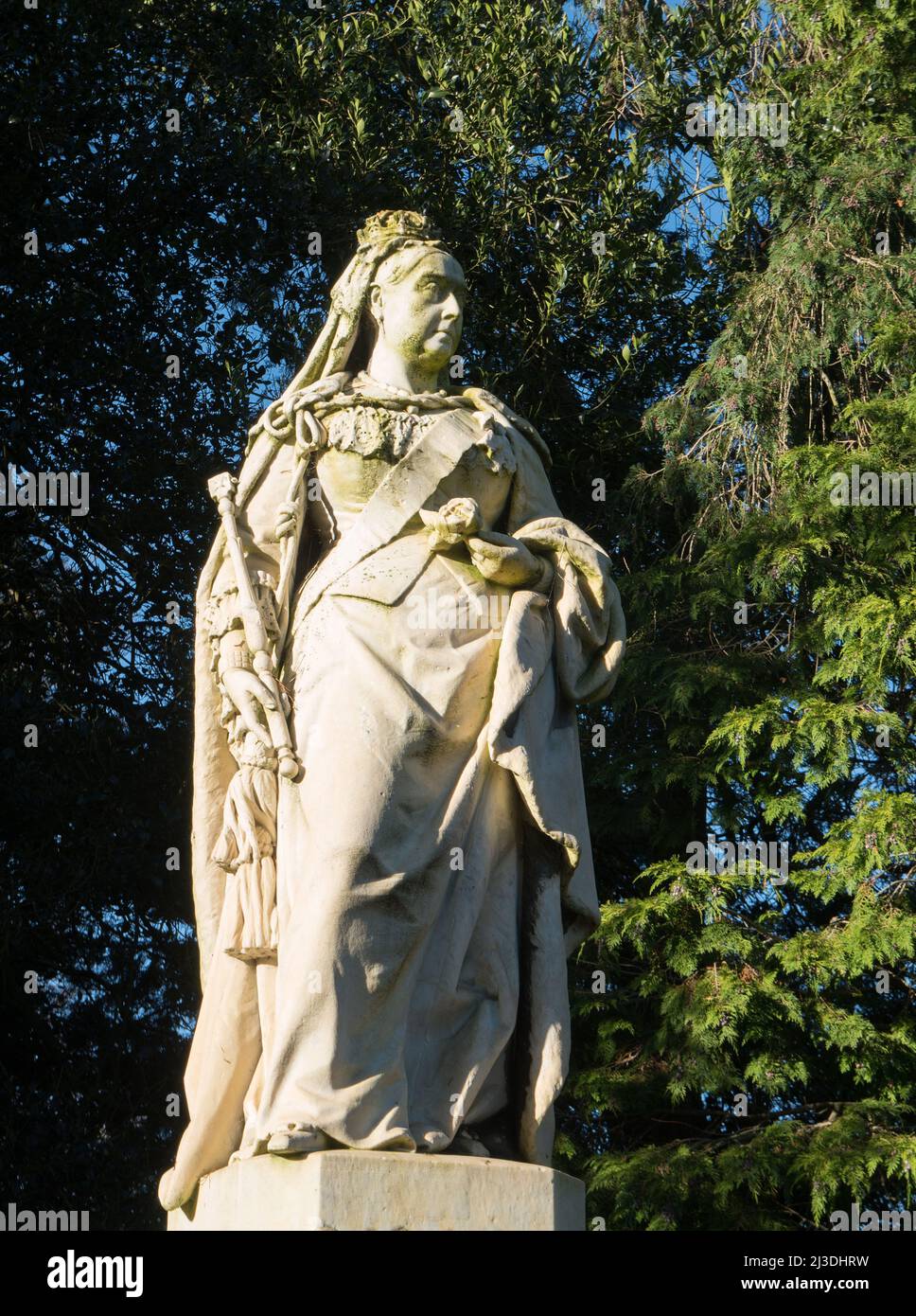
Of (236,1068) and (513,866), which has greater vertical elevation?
(513,866)

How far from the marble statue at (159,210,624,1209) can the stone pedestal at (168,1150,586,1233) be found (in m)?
0.09

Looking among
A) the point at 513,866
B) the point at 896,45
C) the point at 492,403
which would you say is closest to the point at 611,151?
the point at 896,45

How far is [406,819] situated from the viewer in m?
6.14

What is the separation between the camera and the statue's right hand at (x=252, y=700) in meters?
6.44

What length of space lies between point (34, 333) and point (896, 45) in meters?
5.47

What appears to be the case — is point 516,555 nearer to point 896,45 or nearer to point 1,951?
point 1,951

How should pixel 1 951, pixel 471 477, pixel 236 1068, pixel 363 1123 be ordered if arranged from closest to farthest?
pixel 363 1123
pixel 236 1068
pixel 471 477
pixel 1 951

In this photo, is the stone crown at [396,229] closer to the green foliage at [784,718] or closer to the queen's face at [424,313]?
the queen's face at [424,313]

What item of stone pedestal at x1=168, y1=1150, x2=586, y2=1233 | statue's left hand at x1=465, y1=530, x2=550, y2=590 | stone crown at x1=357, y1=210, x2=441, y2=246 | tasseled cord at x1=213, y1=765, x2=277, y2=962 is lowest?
stone pedestal at x1=168, y1=1150, x2=586, y2=1233

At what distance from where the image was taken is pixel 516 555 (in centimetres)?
657

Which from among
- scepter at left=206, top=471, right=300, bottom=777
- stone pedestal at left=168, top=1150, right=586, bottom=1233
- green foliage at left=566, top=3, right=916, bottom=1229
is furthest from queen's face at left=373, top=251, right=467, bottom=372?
green foliage at left=566, top=3, right=916, bottom=1229

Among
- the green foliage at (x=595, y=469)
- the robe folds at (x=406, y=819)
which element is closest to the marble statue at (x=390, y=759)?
the robe folds at (x=406, y=819)

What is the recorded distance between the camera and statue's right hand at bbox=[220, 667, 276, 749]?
6441 mm

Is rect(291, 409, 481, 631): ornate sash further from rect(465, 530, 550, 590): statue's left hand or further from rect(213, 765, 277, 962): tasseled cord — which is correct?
rect(213, 765, 277, 962): tasseled cord
